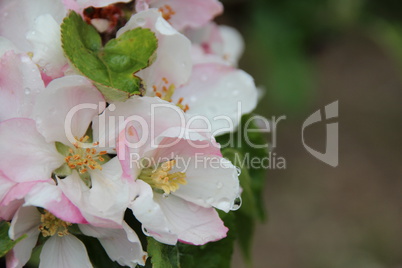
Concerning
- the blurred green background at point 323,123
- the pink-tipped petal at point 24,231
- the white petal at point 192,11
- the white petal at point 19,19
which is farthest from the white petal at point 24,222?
the blurred green background at point 323,123

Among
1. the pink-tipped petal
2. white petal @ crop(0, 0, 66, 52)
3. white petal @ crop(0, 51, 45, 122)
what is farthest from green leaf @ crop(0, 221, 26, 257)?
white petal @ crop(0, 0, 66, 52)

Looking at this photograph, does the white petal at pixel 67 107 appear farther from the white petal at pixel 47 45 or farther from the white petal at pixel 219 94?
the white petal at pixel 219 94

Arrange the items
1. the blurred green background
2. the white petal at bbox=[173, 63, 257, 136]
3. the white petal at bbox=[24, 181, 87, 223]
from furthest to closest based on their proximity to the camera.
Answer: the blurred green background
the white petal at bbox=[173, 63, 257, 136]
the white petal at bbox=[24, 181, 87, 223]

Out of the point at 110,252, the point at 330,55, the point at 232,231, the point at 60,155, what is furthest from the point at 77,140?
the point at 330,55

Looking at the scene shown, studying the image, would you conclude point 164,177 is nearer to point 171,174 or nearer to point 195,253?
point 171,174

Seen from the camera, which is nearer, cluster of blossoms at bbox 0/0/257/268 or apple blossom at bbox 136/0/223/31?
cluster of blossoms at bbox 0/0/257/268

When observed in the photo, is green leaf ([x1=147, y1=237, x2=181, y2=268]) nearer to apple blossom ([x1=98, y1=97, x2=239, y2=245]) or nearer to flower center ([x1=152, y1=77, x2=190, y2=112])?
apple blossom ([x1=98, y1=97, x2=239, y2=245])

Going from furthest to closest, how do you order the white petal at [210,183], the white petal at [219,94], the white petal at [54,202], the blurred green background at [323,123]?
the blurred green background at [323,123] → the white petal at [219,94] → the white petal at [210,183] → the white petal at [54,202]
